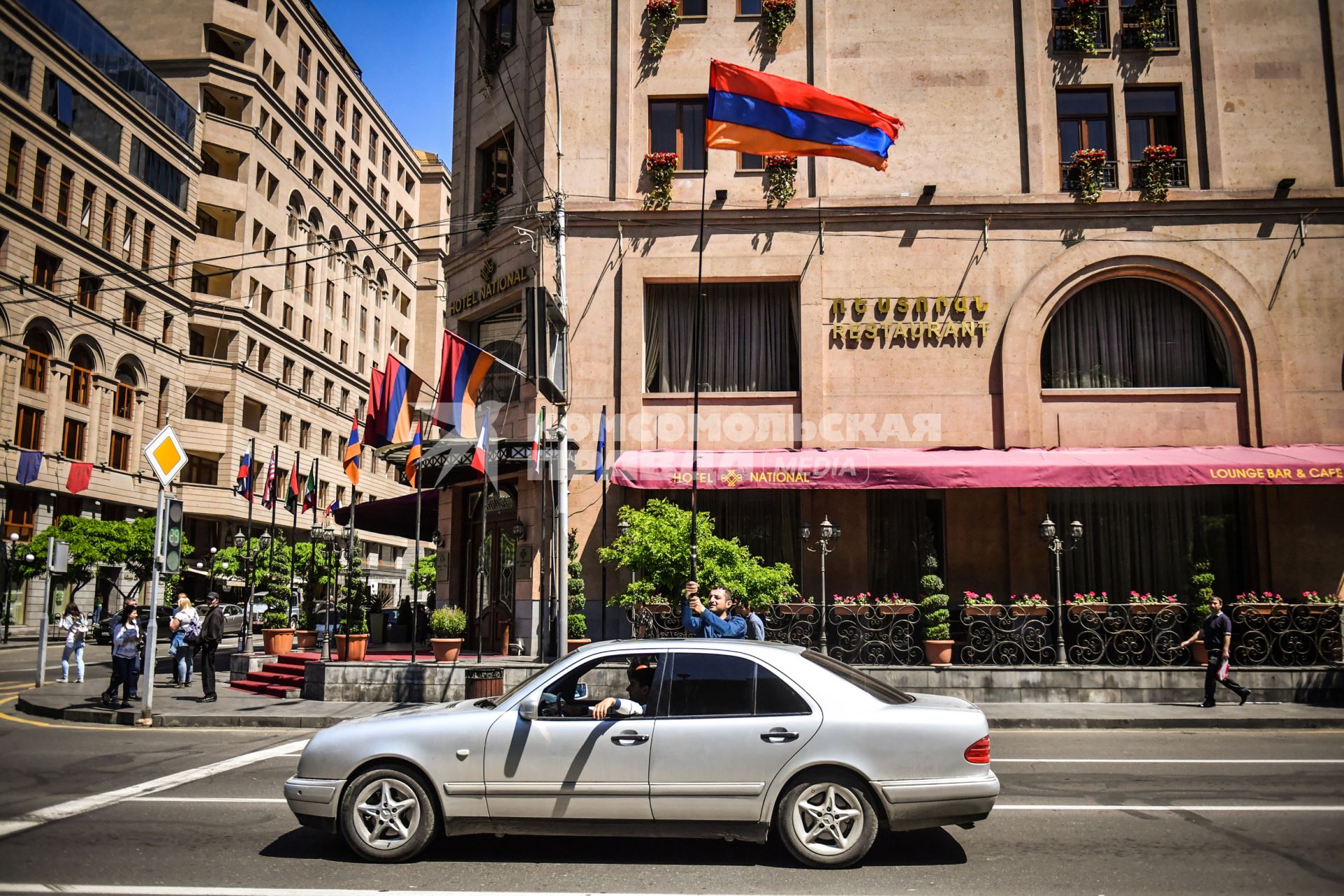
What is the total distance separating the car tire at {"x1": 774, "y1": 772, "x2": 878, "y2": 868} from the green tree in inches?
392

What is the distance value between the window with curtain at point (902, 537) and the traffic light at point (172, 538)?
41.1ft

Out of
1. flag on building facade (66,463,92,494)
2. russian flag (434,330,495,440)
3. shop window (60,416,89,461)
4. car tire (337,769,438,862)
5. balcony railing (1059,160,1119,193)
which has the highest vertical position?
balcony railing (1059,160,1119,193)

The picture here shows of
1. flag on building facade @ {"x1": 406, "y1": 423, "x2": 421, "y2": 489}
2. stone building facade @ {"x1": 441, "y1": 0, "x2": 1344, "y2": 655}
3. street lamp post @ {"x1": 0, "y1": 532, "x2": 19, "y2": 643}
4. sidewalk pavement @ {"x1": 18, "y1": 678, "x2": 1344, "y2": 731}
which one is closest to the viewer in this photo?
sidewalk pavement @ {"x1": 18, "y1": 678, "x2": 1344, "y2": 731}

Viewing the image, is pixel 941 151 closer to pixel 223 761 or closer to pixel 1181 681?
pixel 1181 681

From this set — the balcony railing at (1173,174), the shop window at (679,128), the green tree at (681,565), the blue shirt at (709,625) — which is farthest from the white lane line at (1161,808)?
the shop window at (679,128)

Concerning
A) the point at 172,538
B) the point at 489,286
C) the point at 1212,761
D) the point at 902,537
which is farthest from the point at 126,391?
the point at 1212,761

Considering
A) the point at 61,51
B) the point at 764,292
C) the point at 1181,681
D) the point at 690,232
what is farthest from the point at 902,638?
the point at 61,51

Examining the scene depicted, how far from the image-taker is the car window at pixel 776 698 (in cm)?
651

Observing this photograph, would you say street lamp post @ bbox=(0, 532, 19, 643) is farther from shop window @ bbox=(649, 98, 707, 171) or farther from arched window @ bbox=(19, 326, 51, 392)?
shop window @ bbox=(649, 98, 707, 171)

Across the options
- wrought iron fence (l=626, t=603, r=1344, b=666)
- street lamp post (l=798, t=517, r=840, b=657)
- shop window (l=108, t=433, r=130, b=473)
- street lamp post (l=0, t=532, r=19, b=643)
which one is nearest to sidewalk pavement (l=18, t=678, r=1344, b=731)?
→ wrought iron fence (l=626, t=603, r=1344, b=666)

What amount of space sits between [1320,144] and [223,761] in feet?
75.9

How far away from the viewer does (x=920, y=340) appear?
2006 centimetres

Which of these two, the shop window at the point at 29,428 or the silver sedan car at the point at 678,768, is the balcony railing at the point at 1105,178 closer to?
the silver sedan car at the point at 678,768

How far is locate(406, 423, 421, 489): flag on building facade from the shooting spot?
1820cm
